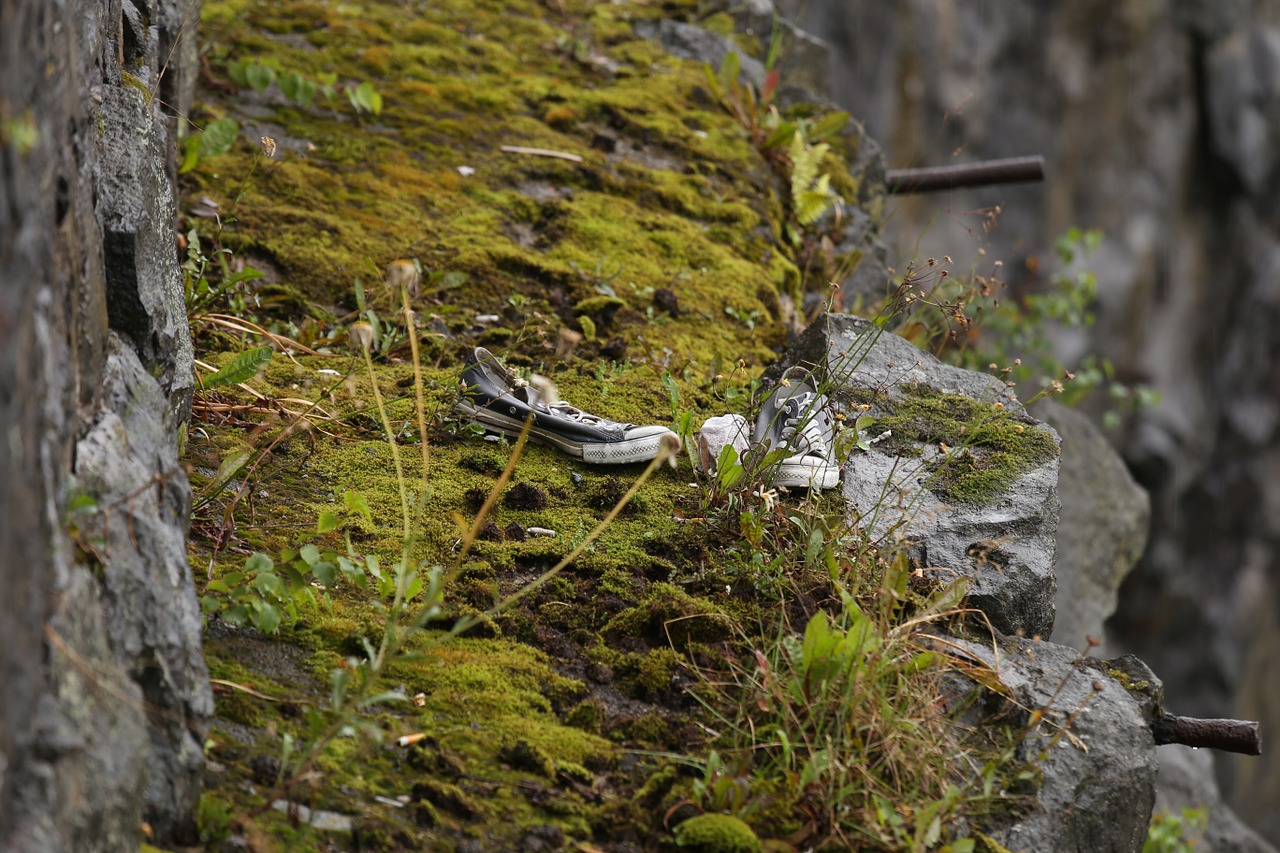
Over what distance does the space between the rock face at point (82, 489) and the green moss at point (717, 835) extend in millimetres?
933

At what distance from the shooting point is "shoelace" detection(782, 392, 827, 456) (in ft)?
10.3

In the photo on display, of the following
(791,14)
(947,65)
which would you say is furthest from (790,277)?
(947,65)

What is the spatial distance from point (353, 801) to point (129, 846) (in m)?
0.46

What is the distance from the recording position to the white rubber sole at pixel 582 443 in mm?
3248

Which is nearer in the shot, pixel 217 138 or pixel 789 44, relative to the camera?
pixel 217 138

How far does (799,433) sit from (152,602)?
1.88 metres

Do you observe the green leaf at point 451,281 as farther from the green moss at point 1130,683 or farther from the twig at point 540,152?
the green moss at point 1130,683

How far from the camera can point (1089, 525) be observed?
5.59 m

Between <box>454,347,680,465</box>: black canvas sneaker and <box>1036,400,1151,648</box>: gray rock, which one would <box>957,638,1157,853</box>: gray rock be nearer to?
<box>454,347,680,465</box>: black canvas sneaker

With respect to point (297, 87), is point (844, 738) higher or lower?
lower

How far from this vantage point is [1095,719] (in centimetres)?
261

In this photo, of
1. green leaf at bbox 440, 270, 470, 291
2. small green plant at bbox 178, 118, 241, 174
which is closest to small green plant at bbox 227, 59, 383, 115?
small green plant at bbox 178, 118, 241, 174

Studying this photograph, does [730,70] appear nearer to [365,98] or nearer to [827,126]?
[827,126]

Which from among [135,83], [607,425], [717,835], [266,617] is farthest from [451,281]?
[717,835]
